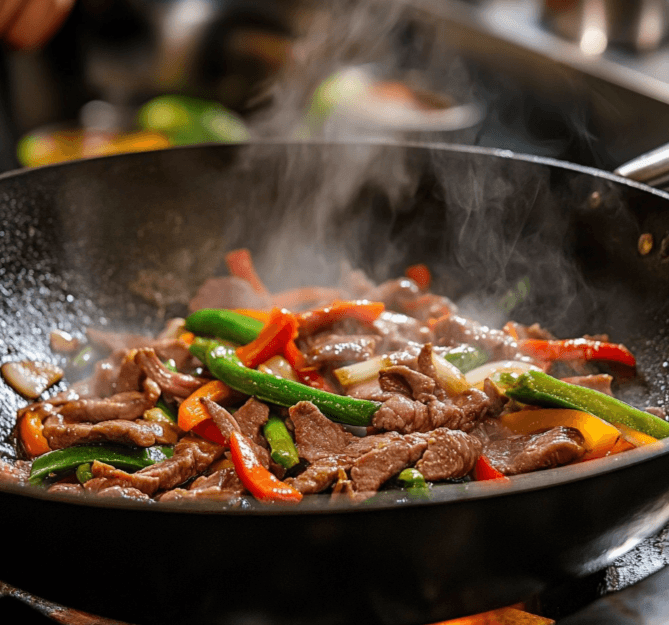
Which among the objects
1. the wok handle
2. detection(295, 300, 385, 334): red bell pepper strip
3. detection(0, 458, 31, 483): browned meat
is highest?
the wok handle

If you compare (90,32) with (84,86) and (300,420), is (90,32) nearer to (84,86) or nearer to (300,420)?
(84,86)

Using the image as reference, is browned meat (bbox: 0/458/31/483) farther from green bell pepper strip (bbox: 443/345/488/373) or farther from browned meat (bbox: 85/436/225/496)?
green bell pepper strip (bbox: 443/345/488/373)

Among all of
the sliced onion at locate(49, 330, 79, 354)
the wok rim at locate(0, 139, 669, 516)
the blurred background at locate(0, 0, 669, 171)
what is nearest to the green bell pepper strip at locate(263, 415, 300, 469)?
the wok rim at locate(0, 139, 669, 516)

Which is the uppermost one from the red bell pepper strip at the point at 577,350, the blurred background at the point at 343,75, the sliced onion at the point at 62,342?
the blurred background at the point at 343,75

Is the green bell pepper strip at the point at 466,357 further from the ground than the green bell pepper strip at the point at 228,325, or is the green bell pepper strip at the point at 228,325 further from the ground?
the green bell pepper strip at the point at 228,325

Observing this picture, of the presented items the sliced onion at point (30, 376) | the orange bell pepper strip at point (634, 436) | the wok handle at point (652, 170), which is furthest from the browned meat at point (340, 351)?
the wok handle at point (652, 170)

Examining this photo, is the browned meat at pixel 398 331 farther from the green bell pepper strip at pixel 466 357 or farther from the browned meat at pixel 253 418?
the browned meat at pixel 253 418

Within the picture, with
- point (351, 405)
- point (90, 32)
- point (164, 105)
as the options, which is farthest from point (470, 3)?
point (351, 405)
